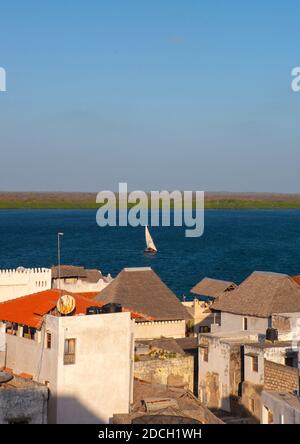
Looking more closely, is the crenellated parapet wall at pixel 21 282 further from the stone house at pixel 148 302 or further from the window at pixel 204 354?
the window at pixel 204 354

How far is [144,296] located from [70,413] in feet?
45.2

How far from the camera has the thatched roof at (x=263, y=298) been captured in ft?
119

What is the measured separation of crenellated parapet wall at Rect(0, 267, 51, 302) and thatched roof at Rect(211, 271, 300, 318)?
8543 millimetres

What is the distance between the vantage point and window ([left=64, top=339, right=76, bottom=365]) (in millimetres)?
26234

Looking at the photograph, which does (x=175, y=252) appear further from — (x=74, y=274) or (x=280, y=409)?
(x=280, y=409)

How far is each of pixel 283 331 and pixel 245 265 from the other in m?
76.7

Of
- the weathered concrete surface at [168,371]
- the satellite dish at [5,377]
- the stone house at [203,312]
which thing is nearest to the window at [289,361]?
the weathered concrete surface at [168,371]

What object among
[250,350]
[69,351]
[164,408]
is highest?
[69,351]

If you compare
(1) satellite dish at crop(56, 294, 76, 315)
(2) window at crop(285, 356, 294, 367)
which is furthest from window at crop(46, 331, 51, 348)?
(2) window at crop(285, 356, 294, 367)

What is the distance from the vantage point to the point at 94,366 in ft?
87.9

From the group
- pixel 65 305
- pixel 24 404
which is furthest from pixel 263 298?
pixel 24 404

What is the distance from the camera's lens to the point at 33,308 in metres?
30.4
